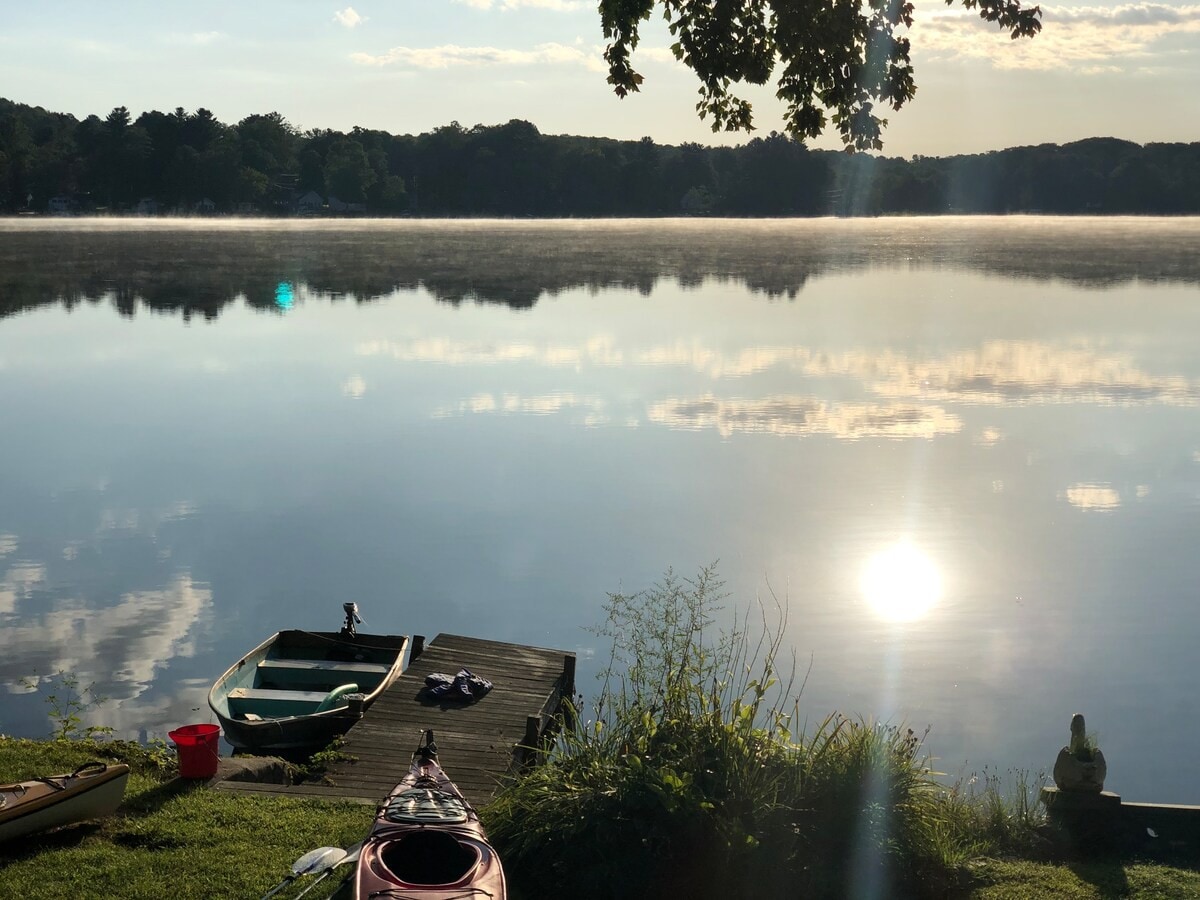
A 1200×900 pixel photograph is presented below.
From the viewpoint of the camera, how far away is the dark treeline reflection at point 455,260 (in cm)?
7869

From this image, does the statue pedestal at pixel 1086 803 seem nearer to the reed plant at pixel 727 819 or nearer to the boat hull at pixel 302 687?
the reed plant at pixel 727 819

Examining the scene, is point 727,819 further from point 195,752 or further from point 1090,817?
point 195,752

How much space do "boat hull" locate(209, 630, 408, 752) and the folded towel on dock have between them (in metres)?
1.07

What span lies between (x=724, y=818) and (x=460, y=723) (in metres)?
5.93

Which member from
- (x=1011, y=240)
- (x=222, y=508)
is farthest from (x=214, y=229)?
(x=222, y=508)

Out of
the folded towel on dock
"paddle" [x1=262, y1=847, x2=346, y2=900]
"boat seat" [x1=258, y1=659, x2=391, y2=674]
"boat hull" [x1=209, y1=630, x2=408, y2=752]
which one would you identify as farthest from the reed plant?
"boat seat" [x1=258, y1=659, x2=391, y2=674]

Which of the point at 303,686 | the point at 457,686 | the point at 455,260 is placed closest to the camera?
the point at 457,686

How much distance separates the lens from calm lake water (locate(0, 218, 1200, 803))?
18000 millimetres

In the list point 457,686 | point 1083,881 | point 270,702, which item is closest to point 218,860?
point 457,686

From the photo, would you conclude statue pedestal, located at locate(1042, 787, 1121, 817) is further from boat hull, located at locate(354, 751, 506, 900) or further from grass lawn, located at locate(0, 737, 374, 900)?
grass lawn, located at locate(0, 737, 374, 900)

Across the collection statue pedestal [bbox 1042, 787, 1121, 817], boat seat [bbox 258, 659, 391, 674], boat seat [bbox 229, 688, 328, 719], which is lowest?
boat seat [bbox 229, 688, 328, 719]

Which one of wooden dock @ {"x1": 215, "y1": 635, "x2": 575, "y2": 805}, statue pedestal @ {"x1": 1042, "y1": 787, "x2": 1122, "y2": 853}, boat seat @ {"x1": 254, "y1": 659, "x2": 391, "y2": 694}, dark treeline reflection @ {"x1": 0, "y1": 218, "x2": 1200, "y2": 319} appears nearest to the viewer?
statue pedestal @ {"x1": 1042, "y1": 787, "x2": 1122, "y2": 853}

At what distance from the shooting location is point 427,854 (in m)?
9.00

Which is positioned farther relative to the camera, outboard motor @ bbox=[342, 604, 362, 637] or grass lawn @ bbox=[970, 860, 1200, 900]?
outboard motor @ bbox=[342, 604, 362, 637]
